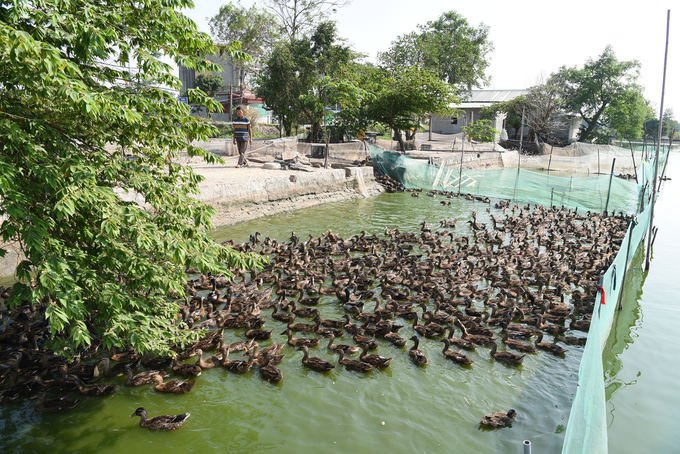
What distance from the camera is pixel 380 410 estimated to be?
241 inches

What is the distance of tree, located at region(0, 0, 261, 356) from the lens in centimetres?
406

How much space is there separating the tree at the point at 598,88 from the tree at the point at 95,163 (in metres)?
50.6

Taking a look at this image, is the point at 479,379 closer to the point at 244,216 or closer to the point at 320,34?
the point at 244,216

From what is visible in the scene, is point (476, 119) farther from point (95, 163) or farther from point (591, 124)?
point (95, 163)

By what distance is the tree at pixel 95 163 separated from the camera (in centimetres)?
406

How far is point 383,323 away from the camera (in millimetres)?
8156

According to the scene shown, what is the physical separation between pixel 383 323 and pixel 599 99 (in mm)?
51846

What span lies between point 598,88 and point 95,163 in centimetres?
5497

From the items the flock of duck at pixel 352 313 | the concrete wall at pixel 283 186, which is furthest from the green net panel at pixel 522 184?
the flock of duck at pixel 352 313

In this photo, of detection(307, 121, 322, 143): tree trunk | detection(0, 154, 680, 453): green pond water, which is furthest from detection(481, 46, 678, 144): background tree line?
detection(0, 154, 680, 453): green pond water

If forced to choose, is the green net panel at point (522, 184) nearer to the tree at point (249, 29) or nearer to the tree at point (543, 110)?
the tree at point (249, 29)

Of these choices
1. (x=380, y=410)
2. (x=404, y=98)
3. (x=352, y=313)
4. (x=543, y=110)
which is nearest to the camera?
(x=380, y=410)

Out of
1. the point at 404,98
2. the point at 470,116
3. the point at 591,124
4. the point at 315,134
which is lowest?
the point at 315,134

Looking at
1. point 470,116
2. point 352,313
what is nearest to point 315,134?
point 352,313
